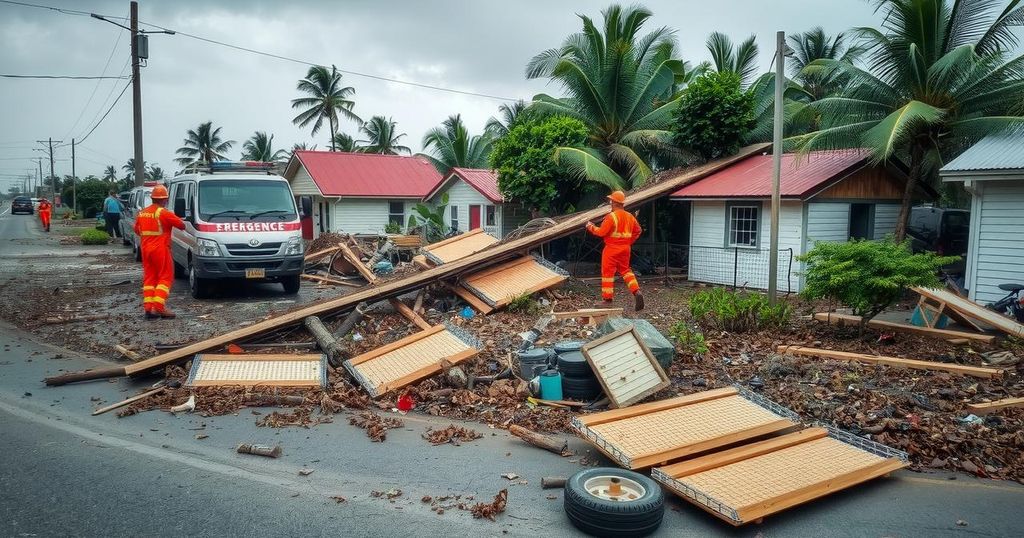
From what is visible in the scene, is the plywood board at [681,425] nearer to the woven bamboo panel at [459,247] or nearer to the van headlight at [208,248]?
the woven bamboo panel at [459,247]

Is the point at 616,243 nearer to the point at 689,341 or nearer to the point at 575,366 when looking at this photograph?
the point at 689,341

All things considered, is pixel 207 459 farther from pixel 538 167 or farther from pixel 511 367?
pixel 538 167

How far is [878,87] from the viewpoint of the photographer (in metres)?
14.1

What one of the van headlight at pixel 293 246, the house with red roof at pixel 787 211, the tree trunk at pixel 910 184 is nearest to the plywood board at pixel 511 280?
the van headlight at pixel 293 246

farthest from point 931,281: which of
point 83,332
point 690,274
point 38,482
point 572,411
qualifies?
point 83,332

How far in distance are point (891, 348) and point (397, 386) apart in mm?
6320

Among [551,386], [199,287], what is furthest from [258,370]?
[199,287]

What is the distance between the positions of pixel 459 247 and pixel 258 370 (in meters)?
6.36

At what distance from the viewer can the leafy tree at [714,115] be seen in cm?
1720

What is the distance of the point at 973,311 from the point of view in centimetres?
897

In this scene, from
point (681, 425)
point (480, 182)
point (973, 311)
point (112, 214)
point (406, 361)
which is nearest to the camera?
point (681, 425)

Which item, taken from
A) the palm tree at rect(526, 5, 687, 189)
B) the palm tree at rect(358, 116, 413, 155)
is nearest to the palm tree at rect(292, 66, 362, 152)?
the palm tree at rect(358, 116, 413, 155)

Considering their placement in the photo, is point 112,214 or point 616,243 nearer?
point 616,243

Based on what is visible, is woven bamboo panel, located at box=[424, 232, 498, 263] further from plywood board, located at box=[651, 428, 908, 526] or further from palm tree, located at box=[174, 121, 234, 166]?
palm tree, located at box=[174, 121, 234, 166]
